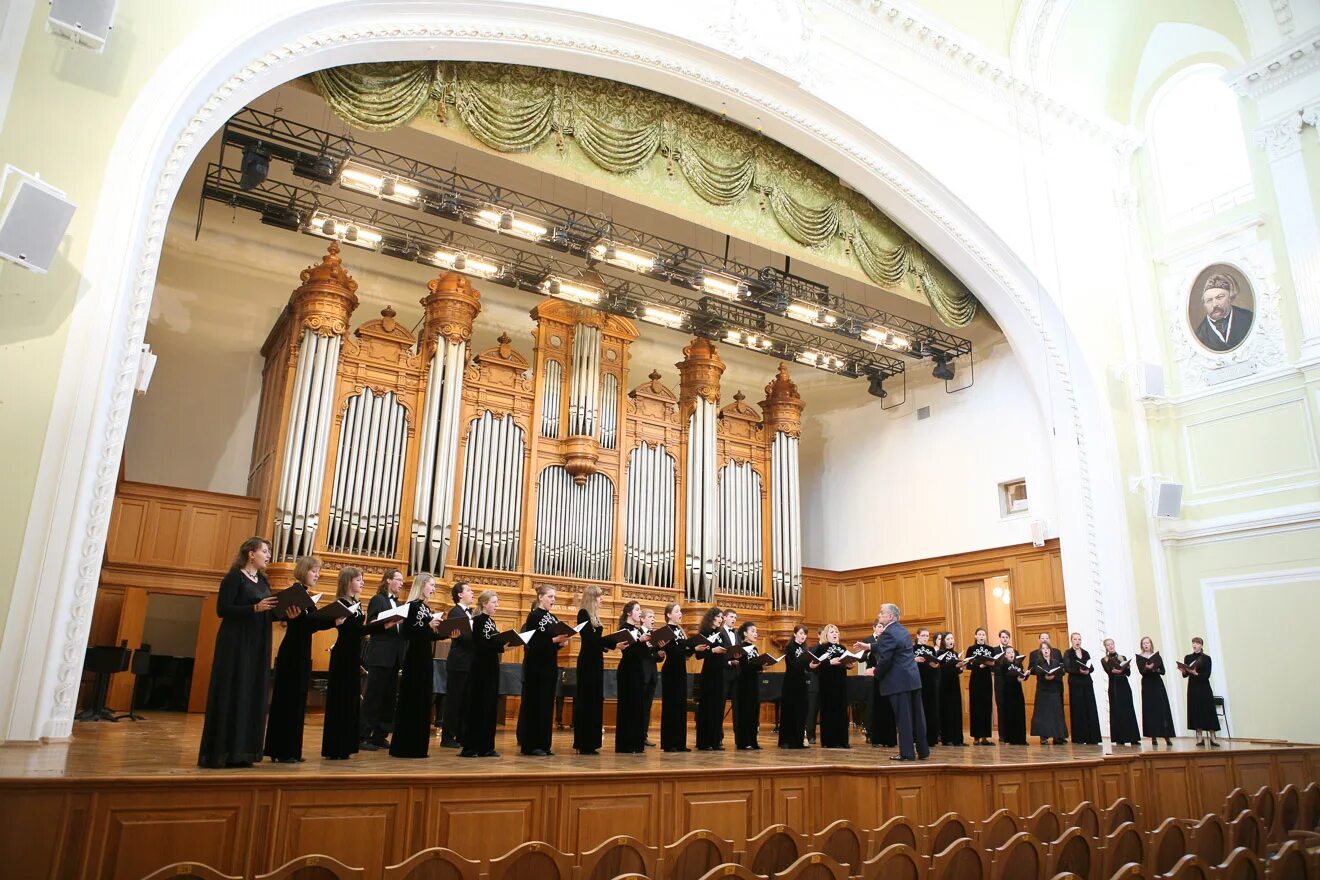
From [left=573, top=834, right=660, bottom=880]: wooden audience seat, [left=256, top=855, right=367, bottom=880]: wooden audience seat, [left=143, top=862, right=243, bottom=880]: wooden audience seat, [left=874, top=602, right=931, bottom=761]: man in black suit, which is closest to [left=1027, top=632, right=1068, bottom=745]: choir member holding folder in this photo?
[left=874, top=602, right=931, bottom=761]: man in black suit

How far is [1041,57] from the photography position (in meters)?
12.5

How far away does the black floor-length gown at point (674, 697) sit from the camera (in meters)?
7.77

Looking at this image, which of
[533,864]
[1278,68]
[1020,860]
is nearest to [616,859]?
[533,864]

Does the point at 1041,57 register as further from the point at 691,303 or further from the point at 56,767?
the point at 56,767

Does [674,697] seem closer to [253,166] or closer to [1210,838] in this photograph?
[1210,838]

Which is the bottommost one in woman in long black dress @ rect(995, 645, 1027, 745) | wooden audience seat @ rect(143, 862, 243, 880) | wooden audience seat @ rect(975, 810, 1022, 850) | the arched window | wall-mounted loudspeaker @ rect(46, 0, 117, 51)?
wooden audience seat @ rect(975, 810, 1022, 850)

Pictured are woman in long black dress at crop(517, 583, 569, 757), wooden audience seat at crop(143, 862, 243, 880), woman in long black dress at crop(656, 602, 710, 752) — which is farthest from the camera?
woman in long black dress at crop(656, 602, 710, 752)

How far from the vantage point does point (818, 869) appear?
352cm

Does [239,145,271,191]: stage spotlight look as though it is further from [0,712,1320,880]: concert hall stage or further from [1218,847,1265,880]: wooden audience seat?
[1218,847,1265,880]: wooden audience seat

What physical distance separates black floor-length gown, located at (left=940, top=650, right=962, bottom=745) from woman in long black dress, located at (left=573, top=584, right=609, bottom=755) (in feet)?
15.0

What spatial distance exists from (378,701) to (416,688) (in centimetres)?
150

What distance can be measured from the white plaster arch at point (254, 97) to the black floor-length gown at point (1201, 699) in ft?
3.57

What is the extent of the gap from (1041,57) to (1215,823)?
1092 cm

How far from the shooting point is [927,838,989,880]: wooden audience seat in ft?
12.8
